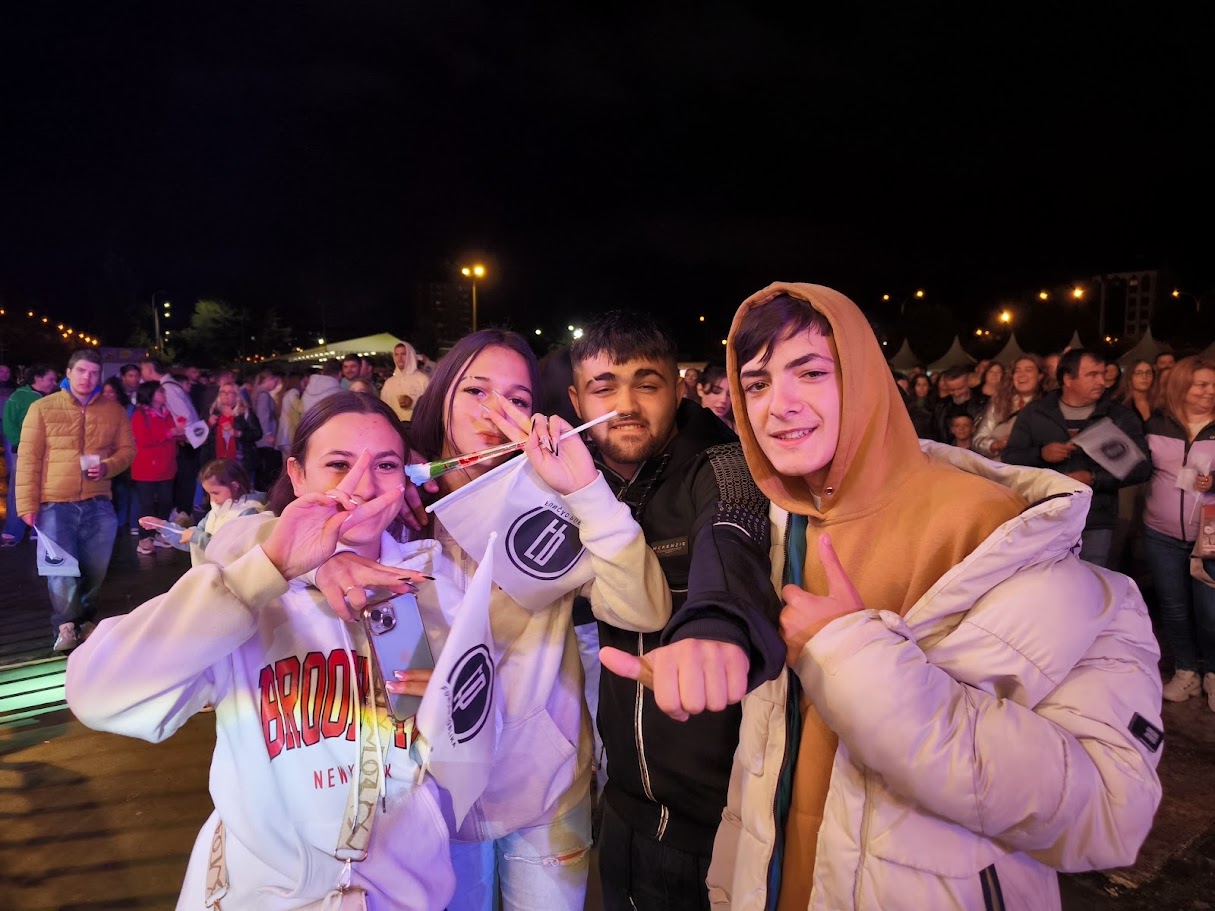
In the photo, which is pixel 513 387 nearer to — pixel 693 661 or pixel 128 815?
pixel 693 661

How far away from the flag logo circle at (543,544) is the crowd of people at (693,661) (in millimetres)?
66

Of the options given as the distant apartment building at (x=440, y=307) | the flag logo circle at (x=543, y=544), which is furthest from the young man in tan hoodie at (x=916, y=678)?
the distant apartment building at (x=440, y=307)

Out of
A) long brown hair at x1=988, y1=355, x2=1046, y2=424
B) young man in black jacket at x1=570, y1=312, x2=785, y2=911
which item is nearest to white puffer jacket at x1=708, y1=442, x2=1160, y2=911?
young man in black jacket at x1=570, y1=312, x2=785, y2=911

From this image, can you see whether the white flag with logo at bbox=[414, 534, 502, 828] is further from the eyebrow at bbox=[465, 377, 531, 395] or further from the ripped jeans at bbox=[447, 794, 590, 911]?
the eyebrow at bbox=[465, 377, 531, 395]

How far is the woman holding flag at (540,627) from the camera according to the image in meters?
1.80

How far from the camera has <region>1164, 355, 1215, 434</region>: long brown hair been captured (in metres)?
4.76

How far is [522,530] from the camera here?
189cm

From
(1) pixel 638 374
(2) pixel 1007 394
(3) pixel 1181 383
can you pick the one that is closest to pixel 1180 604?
(3) pixel 1181 383

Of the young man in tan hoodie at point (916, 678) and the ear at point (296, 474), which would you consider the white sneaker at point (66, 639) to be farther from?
the young man in tan hoodie at point (916, 678)

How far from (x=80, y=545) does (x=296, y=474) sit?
5.46m

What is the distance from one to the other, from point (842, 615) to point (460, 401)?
4.58ft

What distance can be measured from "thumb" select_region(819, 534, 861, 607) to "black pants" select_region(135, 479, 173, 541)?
35.2 feet

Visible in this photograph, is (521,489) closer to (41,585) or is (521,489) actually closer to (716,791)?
(716,791)

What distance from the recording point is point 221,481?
548 centimetres
